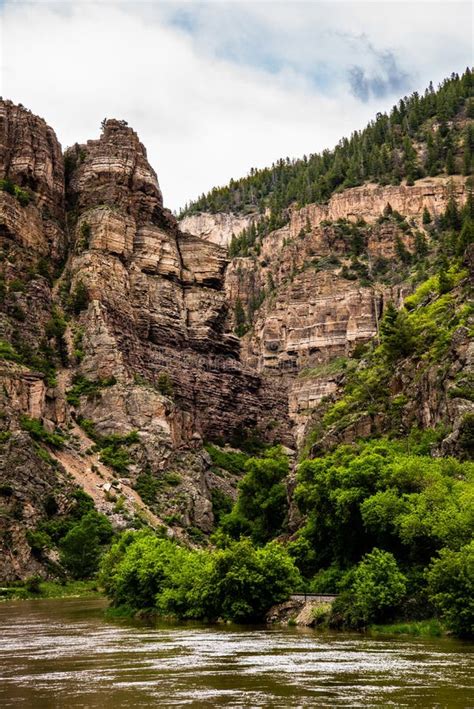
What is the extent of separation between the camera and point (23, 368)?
137125mm

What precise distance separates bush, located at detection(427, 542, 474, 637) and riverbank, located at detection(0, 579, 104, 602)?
6237 centimetres

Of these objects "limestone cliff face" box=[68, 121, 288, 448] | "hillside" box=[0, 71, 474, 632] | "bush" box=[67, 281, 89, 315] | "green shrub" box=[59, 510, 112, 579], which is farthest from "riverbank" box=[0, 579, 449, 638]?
"bush" box=[67, 281, 89, 315]

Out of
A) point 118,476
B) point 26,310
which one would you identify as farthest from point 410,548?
point 26,310

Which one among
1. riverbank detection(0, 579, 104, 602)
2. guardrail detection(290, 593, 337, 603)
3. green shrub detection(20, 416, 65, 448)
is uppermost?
green shrub detection(20, 416, 65, 448)

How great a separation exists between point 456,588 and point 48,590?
227ft

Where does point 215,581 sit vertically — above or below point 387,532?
below

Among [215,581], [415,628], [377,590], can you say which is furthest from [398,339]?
[415,628]

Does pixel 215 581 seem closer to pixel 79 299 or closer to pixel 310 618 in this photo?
pixel 310 618

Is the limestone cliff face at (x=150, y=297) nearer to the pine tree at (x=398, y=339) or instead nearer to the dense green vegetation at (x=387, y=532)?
the pine tree at (x=398, y=339)

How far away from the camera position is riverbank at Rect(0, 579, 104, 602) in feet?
344

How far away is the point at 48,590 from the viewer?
109 meters

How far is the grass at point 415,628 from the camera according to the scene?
5403cm

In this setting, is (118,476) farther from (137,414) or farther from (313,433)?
(313,433)

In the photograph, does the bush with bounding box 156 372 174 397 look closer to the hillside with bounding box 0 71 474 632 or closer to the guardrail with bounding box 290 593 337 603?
the hillside with bounding box 0 71 474 632
